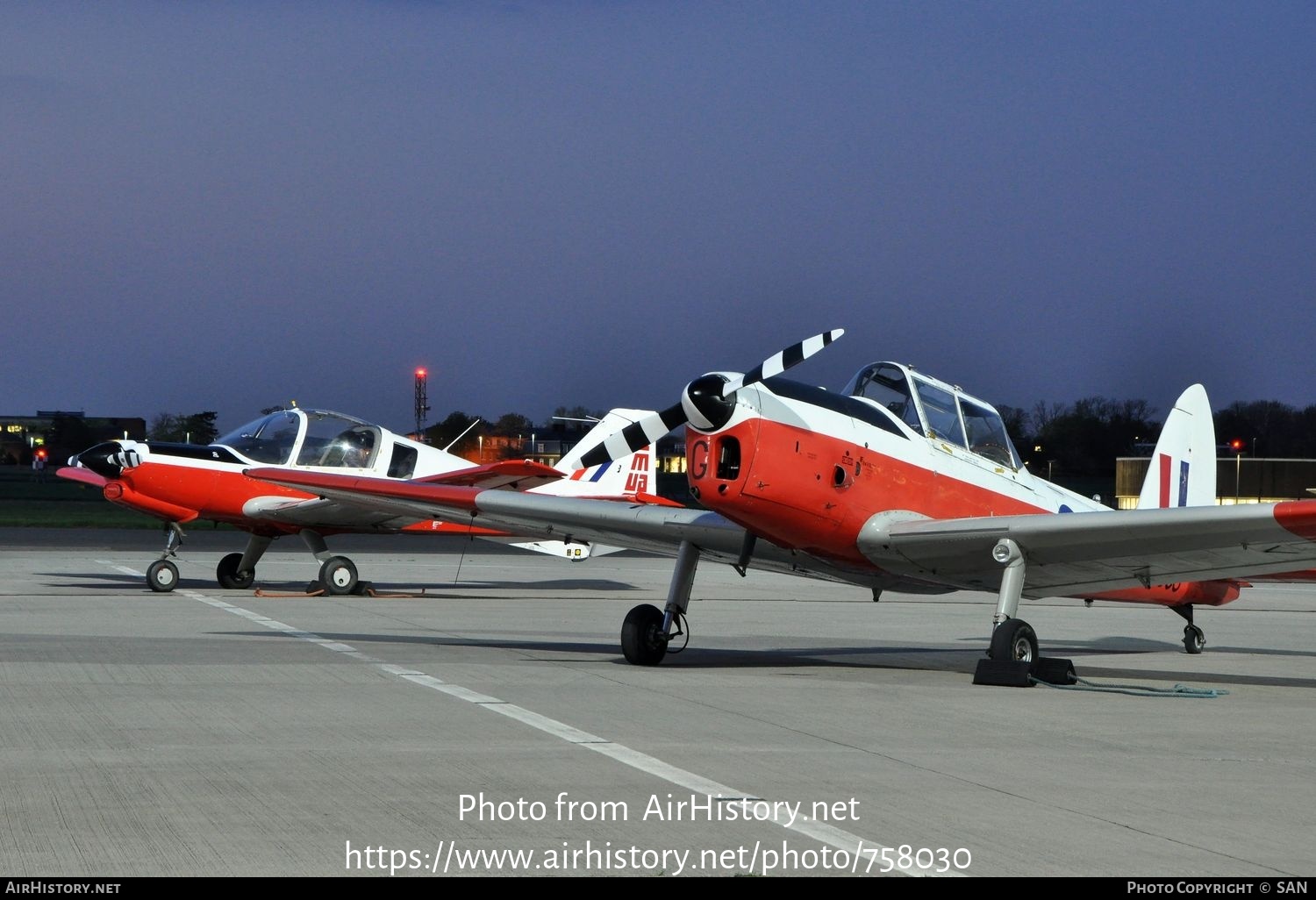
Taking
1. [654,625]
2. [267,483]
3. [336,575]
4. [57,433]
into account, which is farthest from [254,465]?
[57,433]

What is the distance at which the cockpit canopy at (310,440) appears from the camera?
21.5 meters

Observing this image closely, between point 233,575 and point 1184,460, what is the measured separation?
1390 cm

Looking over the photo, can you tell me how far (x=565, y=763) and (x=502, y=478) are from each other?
14.1m

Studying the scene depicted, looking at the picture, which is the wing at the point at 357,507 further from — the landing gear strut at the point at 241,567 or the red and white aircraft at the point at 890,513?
the red and white aircraft at the point at 890,513

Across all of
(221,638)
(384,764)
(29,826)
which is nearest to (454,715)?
(384,764)

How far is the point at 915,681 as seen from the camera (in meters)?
11.4

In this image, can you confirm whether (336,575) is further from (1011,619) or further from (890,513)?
(1011,619)

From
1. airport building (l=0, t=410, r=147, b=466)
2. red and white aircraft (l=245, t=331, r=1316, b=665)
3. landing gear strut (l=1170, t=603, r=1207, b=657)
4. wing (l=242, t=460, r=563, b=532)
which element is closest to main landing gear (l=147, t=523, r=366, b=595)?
wing (l=242, t=460, r=563, b=532)

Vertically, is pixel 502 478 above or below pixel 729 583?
above

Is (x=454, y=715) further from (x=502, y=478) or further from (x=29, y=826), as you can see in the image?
(x=502, y=478)

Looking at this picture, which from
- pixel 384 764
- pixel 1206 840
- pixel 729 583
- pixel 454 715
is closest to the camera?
pixel 1206 840

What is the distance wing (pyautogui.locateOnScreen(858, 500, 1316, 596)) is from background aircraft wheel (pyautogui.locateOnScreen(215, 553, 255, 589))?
1301 cm

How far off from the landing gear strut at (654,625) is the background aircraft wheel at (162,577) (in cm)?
1075

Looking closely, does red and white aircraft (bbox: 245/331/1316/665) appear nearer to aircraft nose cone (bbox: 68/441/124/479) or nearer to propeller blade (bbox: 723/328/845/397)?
→ propeller blade (bbox: 723/328/845/397)
